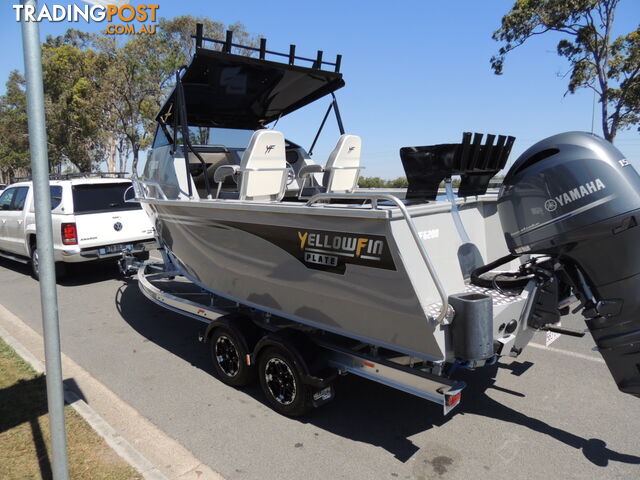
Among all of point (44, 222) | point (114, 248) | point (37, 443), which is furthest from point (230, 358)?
point (114, 248)

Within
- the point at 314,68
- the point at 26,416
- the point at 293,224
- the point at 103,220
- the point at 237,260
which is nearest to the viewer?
the point at 293,224

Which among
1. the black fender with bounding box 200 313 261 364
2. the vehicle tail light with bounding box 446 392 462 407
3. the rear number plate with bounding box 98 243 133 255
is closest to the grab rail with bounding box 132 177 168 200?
the black fender with bounding box 200 313 261 364

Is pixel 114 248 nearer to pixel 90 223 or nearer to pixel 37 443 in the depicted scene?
pixel 90 223

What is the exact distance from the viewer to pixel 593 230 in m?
2.70

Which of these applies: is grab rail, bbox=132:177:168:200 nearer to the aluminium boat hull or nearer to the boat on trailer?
the boat on trailer

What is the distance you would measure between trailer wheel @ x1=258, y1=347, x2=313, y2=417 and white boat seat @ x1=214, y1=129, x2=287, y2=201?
1.46 meters

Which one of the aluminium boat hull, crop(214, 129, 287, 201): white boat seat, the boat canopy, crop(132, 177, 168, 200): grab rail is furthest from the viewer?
crop(132, 177, 168, 200): grab rail

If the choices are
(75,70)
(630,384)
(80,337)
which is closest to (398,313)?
(630,384)

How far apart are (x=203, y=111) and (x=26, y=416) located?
171 inches

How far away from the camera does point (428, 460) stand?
122 inches

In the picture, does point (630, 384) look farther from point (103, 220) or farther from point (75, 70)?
point (75, 70)

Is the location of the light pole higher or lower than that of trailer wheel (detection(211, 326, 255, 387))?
→ higher

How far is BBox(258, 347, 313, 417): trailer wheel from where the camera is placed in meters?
3.51

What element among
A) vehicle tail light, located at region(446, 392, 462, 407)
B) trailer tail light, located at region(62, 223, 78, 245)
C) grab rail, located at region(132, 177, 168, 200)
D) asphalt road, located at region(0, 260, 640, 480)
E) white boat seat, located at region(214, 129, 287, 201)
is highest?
white boat seat, located at region(214, 129, 287, 201)
